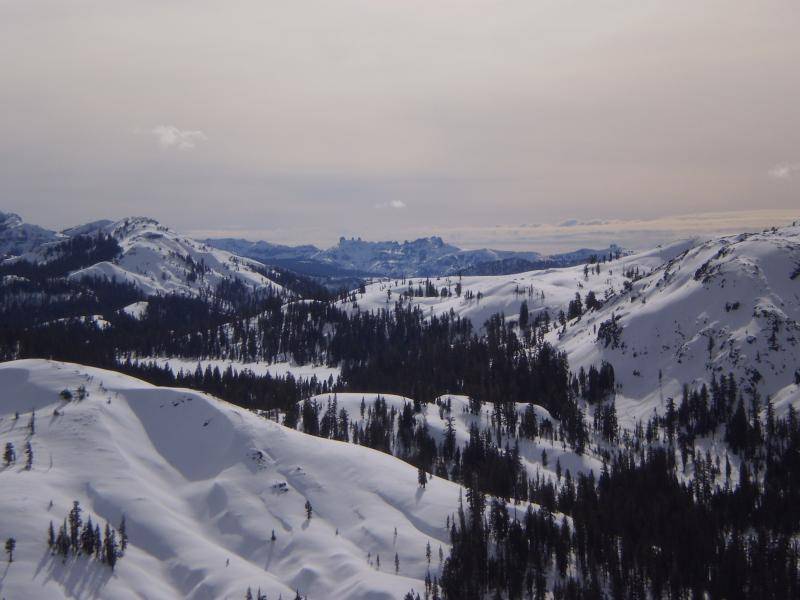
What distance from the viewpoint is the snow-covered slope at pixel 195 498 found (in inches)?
4222

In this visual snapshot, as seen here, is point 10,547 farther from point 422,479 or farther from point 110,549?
point 422,479

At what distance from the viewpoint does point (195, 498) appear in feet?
449

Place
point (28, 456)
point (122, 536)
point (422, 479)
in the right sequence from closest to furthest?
point (122, 536) < point (28, 456) < point (422, 479)

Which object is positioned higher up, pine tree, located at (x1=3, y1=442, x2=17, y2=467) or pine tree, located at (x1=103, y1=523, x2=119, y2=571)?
pine tree, located at (x1=3, y1=442, x2=17, y2=467)

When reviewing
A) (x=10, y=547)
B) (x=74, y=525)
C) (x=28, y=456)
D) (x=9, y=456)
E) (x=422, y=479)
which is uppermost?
(x=9, y=456)

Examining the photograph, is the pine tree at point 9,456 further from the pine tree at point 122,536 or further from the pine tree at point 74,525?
the pine tree at point 122,536

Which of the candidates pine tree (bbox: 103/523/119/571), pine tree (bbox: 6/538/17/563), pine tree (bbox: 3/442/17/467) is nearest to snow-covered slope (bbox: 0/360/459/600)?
pine tree (bbox: 6/538/17/563)

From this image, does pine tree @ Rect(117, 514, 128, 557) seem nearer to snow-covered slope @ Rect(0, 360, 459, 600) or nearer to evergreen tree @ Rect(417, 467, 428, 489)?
snow-covered slope @ Rect(0, 360, 459, 600)

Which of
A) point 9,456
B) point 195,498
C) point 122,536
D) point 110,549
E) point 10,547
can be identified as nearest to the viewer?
point 10,547

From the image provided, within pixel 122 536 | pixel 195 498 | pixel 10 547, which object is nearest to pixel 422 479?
pixel 195 498

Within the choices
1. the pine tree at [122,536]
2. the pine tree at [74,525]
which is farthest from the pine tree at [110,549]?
the pine tree at [74,525]

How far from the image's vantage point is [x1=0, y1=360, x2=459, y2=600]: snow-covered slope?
107250mm

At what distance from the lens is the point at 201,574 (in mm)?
110312

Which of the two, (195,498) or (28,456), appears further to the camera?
(195,498)
